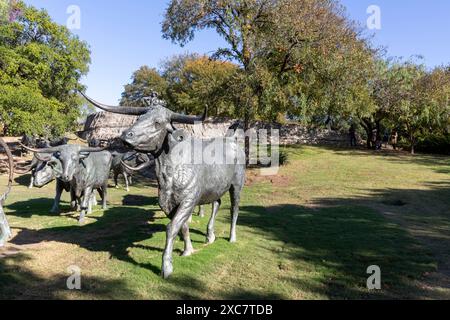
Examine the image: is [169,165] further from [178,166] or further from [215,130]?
[215,130]

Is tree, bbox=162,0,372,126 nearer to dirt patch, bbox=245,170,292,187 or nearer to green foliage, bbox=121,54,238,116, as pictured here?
dirt patch, bbox=245,170,292,187

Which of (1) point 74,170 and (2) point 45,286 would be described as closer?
(2) point 45,286

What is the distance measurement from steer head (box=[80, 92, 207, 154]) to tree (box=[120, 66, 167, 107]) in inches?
1922

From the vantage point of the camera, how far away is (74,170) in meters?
8.90

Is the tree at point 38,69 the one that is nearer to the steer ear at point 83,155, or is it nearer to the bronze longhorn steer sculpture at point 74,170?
the bronze longhorn steer sculpture at point 74,170

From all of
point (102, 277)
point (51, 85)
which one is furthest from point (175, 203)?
point (51, 85)

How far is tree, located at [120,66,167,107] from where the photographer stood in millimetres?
54500

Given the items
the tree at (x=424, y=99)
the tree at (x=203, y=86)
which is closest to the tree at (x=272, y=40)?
the tree at (x=203, y=86)

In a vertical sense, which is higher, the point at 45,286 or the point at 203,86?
the point at 203,86

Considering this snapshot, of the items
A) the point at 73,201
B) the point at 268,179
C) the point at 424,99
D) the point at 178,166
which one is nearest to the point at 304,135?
the point at 424,99

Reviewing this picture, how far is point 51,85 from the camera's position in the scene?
21.8 metres

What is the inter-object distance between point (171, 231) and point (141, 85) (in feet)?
180
